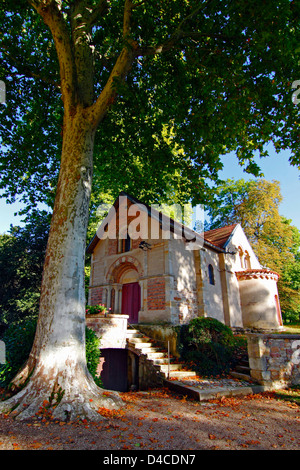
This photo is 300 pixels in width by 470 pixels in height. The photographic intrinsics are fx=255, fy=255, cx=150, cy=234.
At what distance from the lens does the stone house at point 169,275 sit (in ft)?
41.3

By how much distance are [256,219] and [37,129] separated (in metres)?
22.7

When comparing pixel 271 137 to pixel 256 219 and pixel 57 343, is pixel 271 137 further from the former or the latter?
pixel 256 219

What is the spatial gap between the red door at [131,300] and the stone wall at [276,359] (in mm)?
6515

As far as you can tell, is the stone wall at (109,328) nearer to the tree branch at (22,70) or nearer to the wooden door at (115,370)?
the wooden door at (115,370)

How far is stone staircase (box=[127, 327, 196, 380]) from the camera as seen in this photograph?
941 centimetres

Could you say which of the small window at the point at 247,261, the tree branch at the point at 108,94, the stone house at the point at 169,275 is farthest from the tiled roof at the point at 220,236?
the tree branch at the point at 108,94

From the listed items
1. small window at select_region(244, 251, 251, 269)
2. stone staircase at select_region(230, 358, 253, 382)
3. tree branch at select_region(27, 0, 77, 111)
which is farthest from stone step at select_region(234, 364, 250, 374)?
small window at select_region(244, 251, 251, 269)

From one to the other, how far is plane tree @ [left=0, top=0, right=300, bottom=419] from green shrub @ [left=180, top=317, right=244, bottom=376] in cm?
544

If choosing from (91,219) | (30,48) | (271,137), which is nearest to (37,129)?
(30,48)

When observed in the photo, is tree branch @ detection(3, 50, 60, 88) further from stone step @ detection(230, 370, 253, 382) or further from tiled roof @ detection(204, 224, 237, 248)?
tiled roof @ detection(204, 224, 237, 248)

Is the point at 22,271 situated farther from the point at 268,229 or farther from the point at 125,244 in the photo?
the point at 268,229

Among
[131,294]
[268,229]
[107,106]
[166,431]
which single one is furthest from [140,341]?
[268,229]

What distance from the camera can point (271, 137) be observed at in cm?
927

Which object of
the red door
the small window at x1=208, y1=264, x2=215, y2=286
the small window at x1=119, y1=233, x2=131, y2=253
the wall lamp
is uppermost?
the small window at x1=119, y1=233, x2=131, y2=253
